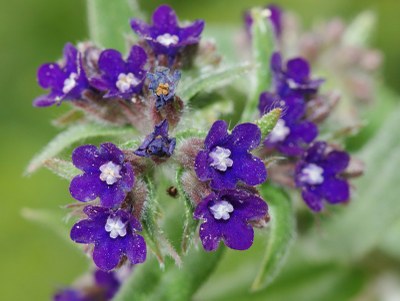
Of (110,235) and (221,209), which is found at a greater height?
(110,235)

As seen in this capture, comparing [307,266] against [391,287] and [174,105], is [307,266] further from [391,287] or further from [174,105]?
[174,105]

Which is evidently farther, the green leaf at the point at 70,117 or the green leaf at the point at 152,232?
the green leaf at the point at 70,117

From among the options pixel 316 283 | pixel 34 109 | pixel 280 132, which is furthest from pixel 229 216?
pixel 34 109

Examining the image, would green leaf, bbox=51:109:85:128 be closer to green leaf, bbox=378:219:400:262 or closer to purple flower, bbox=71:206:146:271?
purple flower, bbox=71:206:146:271

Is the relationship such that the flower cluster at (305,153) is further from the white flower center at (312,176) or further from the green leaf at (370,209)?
the green leaf at (370,209)

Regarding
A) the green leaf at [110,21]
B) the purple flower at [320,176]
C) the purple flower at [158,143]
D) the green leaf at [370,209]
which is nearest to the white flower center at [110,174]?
the purple flower at [158,143]

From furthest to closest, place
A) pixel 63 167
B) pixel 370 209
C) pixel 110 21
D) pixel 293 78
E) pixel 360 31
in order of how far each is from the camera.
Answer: pixel 360 31
pixel 370 209
pixel 110 21
pixel 293 78
pixel 63 167

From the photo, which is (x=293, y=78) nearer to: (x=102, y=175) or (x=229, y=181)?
(x=229, y=181)
